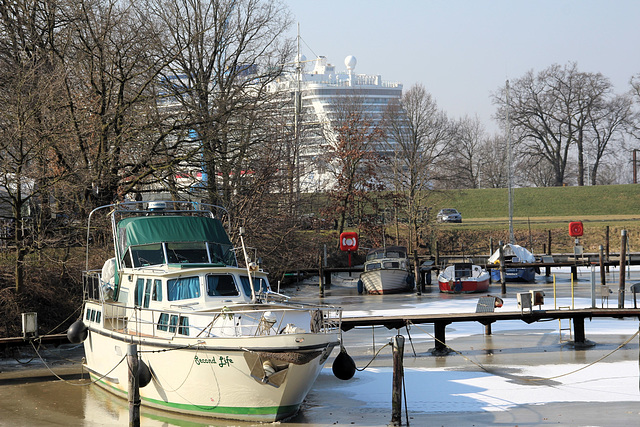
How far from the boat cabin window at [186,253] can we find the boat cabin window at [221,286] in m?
1.91

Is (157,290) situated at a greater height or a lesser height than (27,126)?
lesser

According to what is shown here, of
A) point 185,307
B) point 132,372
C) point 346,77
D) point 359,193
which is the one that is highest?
point 346,77

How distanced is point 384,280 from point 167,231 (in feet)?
71.4

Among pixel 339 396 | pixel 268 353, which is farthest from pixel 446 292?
pixel 268 353

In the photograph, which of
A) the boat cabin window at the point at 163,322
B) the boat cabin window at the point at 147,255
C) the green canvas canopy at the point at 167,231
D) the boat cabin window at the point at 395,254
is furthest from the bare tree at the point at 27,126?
the boat cabin window at the point at 395,254

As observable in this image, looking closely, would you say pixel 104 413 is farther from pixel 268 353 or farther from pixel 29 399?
pixel 268 353

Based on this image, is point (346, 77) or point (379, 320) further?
point (346, 77)

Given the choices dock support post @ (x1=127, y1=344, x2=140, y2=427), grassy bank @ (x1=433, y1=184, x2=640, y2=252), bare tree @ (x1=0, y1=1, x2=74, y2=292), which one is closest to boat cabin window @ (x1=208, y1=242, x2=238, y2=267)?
dock support post @ (x1=127, y1=344, x2=140, y2=427)

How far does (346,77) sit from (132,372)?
11178 centimetres

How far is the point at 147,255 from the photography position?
18.0m

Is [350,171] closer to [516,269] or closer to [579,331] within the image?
[516,269]

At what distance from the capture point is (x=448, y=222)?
6334 centimetres

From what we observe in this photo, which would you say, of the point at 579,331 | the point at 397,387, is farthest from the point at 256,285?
the point at 579,331

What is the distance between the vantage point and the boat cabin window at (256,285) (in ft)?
54.4
